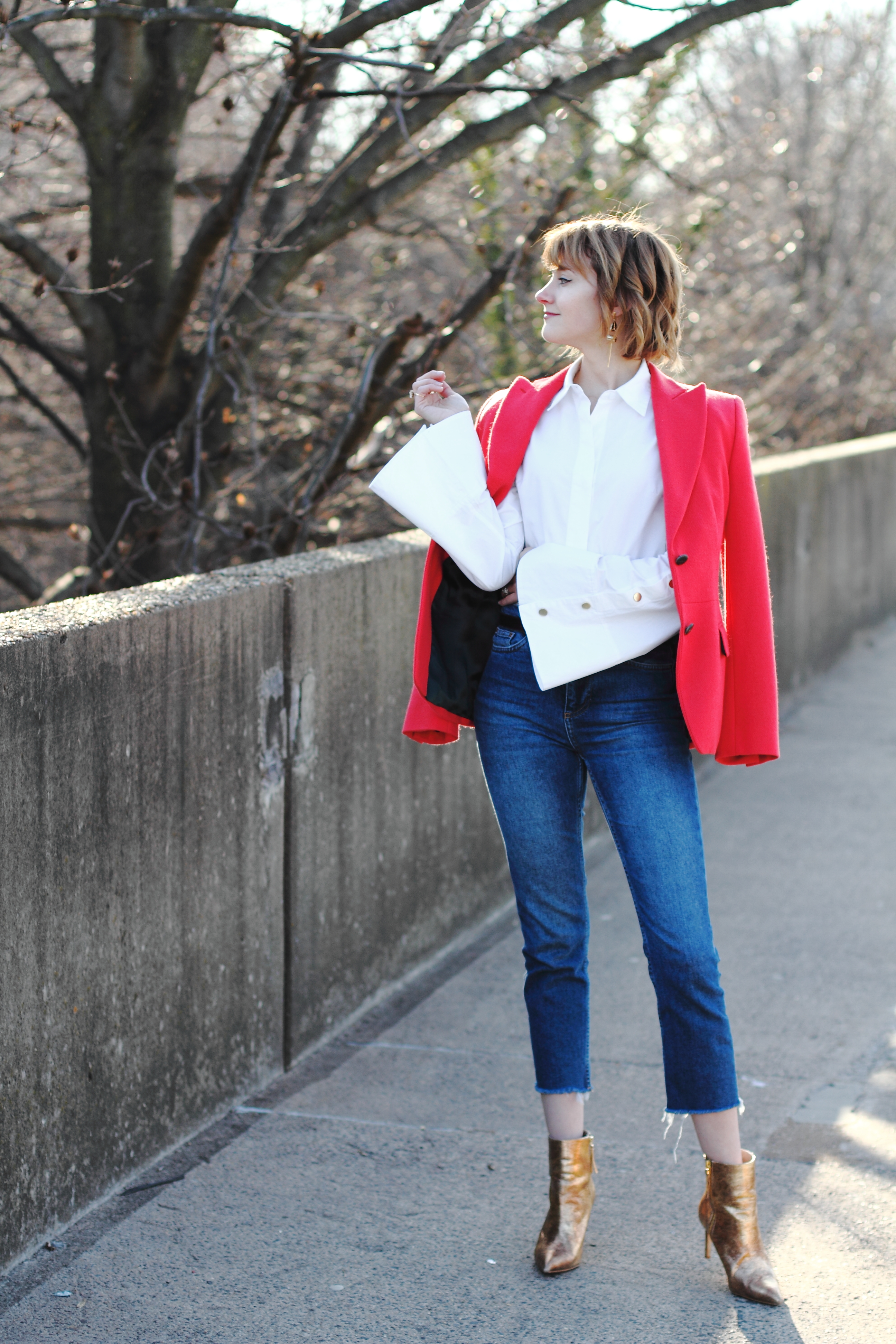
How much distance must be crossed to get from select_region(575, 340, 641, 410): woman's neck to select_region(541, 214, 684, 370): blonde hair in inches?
1.2

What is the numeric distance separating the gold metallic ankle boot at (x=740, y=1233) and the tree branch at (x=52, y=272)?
3.61 m

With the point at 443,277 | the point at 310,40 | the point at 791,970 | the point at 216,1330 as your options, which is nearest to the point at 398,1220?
the point at 216,1330

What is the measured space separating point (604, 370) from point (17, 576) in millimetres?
4307

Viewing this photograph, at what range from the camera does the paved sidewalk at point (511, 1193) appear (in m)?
2.84

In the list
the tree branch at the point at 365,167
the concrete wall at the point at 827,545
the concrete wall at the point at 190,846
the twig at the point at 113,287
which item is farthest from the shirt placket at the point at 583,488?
the concrete wall at the point at 827,545

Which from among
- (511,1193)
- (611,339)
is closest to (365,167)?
(611,339)

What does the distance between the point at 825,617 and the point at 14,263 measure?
5.19m

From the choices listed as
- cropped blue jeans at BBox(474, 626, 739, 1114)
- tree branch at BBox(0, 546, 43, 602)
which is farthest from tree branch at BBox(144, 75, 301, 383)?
cropped blue jeans at BBox(474, 626, 739, 1114)

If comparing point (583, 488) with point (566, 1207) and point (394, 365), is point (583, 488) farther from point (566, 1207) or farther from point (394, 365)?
point (394, 365)

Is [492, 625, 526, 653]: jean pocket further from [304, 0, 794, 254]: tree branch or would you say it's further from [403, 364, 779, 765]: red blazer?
[304, 0, 794, 254]: tree branch

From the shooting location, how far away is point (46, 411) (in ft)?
20.7

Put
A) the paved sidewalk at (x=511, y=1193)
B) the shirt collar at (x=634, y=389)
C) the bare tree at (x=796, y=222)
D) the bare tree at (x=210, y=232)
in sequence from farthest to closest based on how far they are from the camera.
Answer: the bare tree at (x=796, y=222)
the bare tree at (x=210, y=232)
the shirt collar at (x=634, y=389)
the paved sidewalk at (x=511, y=1193)

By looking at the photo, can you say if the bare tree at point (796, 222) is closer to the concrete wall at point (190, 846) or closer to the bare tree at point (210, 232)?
the bare tree at point (210, 232)

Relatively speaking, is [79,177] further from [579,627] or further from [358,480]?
[579,627]
